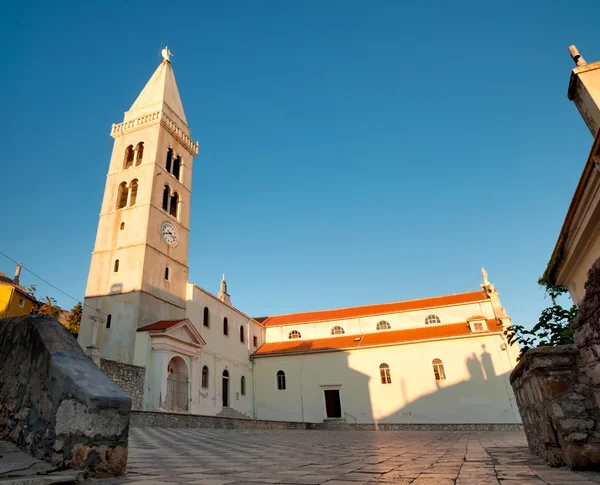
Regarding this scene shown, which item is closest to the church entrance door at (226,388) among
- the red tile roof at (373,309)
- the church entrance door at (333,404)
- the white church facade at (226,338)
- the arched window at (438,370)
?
the white church facade at (226,338)

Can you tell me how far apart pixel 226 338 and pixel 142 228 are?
10.3 metres

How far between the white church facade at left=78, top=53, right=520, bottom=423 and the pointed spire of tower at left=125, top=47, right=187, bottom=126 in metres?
0.16

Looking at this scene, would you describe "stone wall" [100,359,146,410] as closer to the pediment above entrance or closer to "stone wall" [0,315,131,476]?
the pediment above entrance

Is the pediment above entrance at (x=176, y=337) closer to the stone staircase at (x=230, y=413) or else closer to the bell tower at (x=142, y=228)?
the bell tower at (x=142, y=228)

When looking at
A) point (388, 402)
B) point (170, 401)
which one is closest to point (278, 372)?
point (388, 402)

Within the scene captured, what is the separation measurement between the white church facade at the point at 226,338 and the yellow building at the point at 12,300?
17446 millimetres

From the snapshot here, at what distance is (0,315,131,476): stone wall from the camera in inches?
136

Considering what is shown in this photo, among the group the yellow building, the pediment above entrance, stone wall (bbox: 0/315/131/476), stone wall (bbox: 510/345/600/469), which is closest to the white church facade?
the pediment above entrance

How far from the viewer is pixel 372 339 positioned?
98.5 ft

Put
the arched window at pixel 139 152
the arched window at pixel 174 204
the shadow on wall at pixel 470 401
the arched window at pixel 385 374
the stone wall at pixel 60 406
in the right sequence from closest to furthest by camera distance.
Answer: the stone wall at pixel 60 406 → the shadow on wall at pixel 470 401 → the arched window at pixel 385 374 → the arched window at pixel 139 152 → the arched window at pixel 174 204

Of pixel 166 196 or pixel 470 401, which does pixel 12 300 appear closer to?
pixel 166 196

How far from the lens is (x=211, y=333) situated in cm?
2736

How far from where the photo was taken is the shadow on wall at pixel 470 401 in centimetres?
2469

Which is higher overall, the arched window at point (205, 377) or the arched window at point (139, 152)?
the arched window at point (139, 152)
